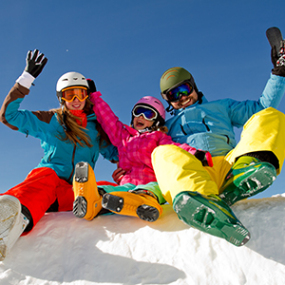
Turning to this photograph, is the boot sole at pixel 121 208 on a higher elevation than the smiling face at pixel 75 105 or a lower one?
lower

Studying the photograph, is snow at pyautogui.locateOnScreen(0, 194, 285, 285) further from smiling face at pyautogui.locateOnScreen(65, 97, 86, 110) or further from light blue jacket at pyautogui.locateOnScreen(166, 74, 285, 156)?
smiling face at pyautogui.locateOnScreen(65, 97, 86, 110)

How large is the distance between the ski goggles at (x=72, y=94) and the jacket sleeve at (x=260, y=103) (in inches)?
78.9

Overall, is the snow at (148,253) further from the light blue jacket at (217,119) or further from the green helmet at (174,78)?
the green helmet at (174,78)

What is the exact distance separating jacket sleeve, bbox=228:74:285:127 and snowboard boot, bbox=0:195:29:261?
2.84m

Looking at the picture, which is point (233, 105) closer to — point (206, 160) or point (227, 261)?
point (206, 160)

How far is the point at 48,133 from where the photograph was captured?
3424 mm

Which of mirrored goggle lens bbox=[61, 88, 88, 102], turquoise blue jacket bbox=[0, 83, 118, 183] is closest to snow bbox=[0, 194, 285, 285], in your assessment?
turquoise blue jacket bbox=[0, 83, 118, 183]

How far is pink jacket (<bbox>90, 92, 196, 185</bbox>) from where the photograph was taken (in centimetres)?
309

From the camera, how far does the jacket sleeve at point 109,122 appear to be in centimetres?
350

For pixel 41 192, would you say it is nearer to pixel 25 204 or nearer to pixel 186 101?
pixel 25 204

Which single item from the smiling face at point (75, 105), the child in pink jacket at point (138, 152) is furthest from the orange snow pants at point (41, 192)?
the smiling face at point (75, 105)

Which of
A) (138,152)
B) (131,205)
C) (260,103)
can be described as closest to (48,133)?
(138,152)

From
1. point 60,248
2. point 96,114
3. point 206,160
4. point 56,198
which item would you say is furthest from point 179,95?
point 60,248

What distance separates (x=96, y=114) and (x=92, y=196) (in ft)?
5.69
